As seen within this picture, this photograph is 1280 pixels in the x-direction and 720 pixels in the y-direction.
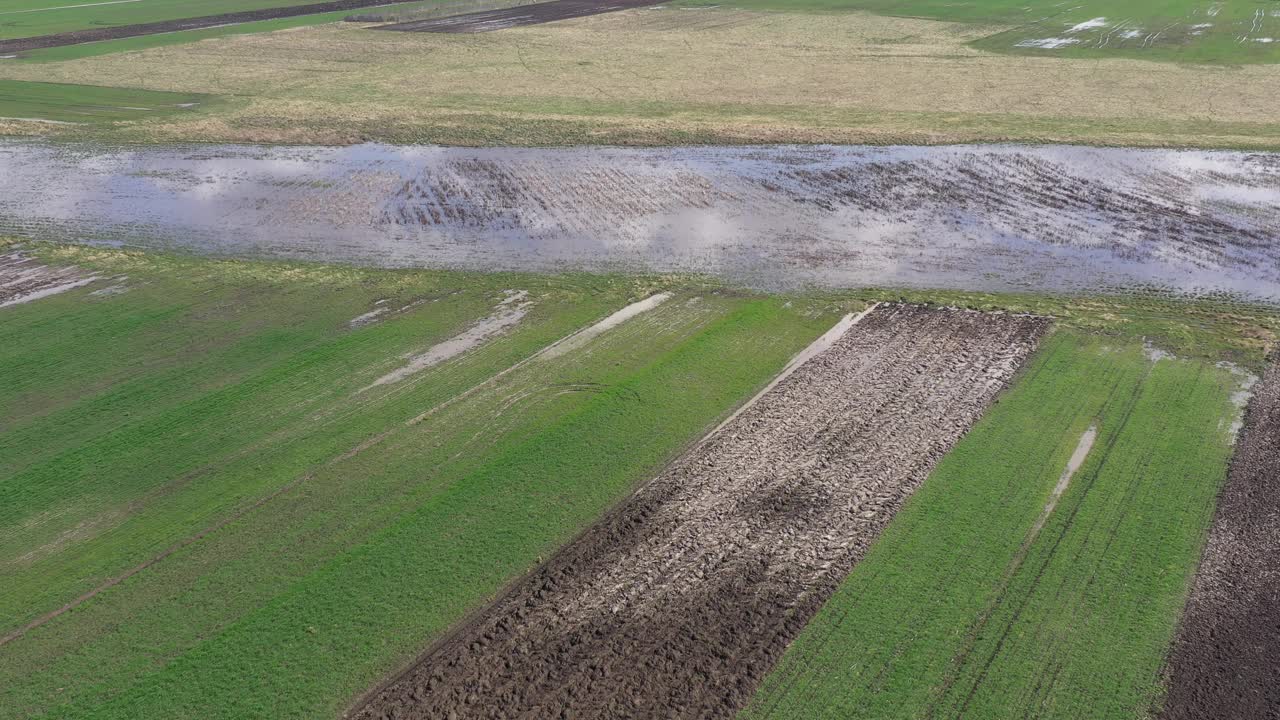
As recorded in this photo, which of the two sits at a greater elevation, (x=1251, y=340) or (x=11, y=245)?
(x=11, y=245)

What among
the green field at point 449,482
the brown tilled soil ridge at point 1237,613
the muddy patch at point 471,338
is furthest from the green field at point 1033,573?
the muddy patch at point 471,338

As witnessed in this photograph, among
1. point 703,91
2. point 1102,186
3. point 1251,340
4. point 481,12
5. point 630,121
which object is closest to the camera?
point 1251,340

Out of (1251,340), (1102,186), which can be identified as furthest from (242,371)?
(1102,186)

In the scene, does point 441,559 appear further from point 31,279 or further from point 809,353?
point 31,279

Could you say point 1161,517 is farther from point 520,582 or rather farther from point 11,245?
point 11,245

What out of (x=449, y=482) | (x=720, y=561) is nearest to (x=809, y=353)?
(x=720, y=561)

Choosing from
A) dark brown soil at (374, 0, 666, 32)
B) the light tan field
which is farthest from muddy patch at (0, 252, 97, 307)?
dark brown soil at (374, 0, 666, 32)

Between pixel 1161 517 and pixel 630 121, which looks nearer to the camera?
pixel 1161 517

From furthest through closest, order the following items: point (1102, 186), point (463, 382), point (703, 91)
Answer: point (703, 91)
point (1102, 186)
point (463, 382)
